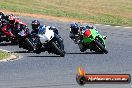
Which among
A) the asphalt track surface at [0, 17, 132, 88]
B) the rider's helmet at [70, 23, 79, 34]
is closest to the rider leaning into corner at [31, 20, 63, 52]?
the asphalt track surface at [0, 17, 132, 88]

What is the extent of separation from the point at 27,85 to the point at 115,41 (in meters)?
17.3

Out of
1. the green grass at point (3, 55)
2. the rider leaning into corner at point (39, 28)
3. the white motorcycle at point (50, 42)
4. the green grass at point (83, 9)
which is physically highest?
the rider leaning into corner at point (39, 28)

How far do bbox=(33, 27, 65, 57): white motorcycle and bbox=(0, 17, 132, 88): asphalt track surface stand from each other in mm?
249

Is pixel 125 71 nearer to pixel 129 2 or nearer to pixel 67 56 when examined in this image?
pixel 67 56

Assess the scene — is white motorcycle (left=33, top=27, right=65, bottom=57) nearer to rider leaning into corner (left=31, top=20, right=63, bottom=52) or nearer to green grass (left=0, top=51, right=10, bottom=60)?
rider leaning into corner (left=31, top=20, right=63, bottom=52)

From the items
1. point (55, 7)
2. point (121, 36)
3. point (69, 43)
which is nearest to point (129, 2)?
point (55, 7)

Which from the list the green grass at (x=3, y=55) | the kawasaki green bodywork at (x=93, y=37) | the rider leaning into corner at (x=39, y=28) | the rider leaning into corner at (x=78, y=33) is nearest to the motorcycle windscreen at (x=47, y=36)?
the rider leaning into corner at (x=39, y=28)

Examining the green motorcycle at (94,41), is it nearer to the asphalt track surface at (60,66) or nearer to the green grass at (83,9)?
the asphalt track surface at (60,66)

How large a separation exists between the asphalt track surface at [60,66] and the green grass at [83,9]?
15811 mm

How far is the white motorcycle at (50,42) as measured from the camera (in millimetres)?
24141

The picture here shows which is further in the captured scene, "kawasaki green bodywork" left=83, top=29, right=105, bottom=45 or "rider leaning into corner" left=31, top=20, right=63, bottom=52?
"kawasaki green bodywork" left=83, top=29, right=105, bottom=45

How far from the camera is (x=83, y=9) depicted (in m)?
53.6

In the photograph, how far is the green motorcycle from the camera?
25.6 m

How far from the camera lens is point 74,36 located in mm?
26672
